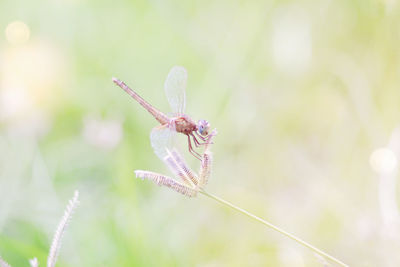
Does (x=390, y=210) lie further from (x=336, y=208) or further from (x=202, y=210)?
(x=202, y=210)

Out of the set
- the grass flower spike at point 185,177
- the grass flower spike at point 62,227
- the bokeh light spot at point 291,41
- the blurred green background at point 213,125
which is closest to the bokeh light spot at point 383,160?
the blurred green background at point 213,125

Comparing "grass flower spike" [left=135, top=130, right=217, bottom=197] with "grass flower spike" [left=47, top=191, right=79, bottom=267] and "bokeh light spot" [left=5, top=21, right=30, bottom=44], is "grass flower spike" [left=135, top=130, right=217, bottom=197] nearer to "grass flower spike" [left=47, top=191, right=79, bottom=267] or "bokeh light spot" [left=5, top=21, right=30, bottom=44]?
"grass flower spike" [left=47, top=191, right=79, bottom=267]

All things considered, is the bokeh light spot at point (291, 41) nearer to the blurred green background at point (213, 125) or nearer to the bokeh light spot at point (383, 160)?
the blurred green background at point (213, 125)

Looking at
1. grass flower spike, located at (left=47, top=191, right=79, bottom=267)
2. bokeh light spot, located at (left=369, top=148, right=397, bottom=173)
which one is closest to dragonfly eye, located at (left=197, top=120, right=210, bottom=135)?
grass flower spike, located at (left=47, top=191, right=79, bottom=267)

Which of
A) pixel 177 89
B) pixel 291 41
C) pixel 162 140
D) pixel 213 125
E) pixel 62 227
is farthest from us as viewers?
pixel 291 41

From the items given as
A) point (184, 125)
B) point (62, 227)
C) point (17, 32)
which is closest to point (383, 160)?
point (184, 125)

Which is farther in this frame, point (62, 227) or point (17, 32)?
point (17, 32)

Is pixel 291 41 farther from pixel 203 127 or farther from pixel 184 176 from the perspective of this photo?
pixel 184 176
